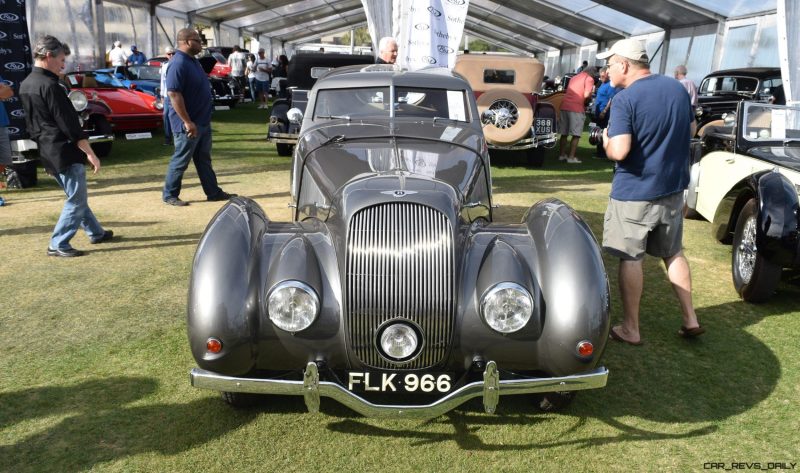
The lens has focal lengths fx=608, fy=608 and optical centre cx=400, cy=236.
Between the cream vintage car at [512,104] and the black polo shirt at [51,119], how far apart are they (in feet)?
19.3

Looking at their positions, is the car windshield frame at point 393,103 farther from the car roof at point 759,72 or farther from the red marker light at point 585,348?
the car roof at point 759,72

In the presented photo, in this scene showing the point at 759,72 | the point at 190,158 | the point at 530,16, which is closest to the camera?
the point at 190,158

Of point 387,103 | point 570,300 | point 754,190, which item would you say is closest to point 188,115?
point 387,103

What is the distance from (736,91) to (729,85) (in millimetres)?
468

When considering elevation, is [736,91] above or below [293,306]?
above

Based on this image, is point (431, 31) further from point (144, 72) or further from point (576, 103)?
point (144, 72)

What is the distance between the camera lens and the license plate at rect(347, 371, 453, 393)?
266 centimetres

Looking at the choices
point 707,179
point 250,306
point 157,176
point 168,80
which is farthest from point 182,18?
point 250,306

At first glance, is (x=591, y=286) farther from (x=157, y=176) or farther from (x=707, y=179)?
(x=157, y=176)

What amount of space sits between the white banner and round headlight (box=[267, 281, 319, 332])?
21.1 feet

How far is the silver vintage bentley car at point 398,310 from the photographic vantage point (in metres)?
2.61

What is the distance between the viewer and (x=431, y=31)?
8.50 m

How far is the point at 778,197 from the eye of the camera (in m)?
4.40

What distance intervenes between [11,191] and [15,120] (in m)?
1.03
